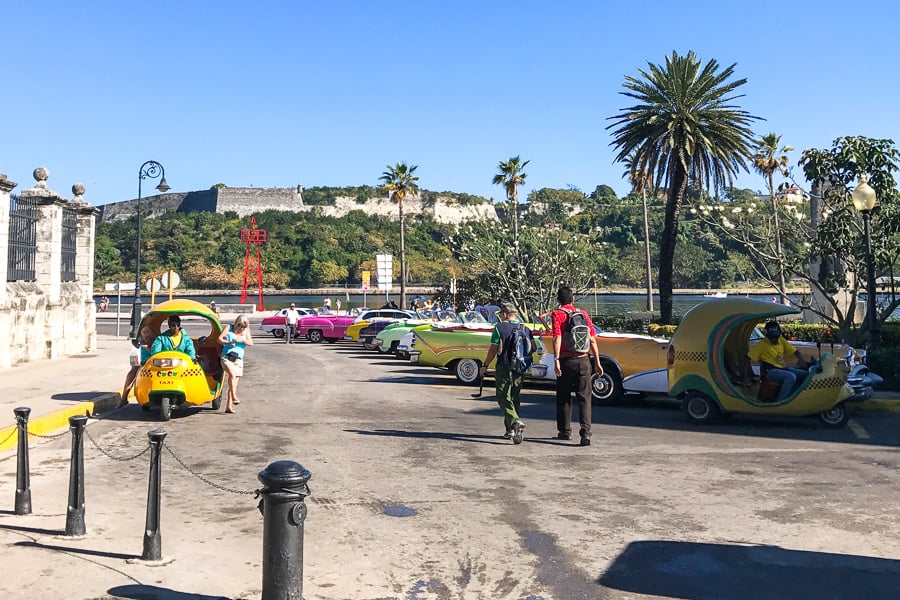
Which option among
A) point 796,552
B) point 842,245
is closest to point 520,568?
point 796,552

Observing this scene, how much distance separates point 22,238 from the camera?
20.6m

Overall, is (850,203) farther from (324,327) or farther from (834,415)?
(324,327)

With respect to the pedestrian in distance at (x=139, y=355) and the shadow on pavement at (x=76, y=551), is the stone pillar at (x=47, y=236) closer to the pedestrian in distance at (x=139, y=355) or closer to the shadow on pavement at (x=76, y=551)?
the pedestrian in distance at (x=139, y=355)

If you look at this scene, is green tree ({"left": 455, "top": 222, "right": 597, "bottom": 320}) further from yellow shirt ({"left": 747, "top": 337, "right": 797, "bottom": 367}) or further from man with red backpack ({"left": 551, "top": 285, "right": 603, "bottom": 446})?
man with red backpack ({"left": 551, "top": 285, "right": 603, "bottom": 446})

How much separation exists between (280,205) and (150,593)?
171 metres

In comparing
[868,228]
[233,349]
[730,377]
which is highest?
[868,228]

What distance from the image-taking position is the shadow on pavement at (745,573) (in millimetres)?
5574

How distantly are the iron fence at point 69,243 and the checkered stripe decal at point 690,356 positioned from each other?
16782mm

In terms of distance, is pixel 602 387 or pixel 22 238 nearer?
pixel 602 387

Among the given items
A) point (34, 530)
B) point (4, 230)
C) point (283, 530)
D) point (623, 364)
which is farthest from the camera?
point (4, 230)

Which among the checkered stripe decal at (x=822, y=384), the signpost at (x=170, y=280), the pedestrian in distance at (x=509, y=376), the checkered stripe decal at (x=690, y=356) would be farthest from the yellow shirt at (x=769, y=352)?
the signpost at (x=170, y=280)

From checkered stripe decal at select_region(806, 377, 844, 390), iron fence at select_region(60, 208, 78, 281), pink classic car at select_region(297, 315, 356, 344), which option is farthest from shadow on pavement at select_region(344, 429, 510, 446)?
pink classic car at select_region(297, 315, 356, 344)

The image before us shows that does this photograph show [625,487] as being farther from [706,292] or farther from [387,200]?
[387,200]

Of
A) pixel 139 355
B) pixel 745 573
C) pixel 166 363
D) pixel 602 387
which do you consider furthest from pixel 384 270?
pixel 745 573
